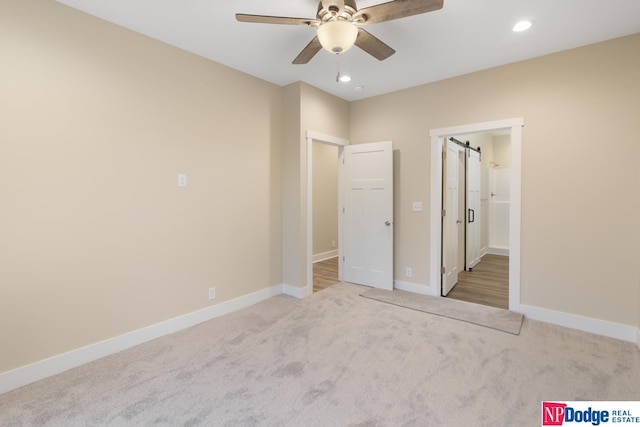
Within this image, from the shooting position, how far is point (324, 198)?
6.51 meters

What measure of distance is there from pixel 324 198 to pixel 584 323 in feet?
14.8

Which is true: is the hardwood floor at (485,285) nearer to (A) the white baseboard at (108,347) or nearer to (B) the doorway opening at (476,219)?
(B) the doorway opening at (476,219)

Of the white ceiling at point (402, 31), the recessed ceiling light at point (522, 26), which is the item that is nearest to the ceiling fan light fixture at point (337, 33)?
the white ceiling at point (402, 31)

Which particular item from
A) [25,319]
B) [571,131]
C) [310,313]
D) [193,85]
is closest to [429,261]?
[310,313]

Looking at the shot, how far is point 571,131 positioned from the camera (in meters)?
3.07

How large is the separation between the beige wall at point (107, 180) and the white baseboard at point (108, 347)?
2.4 inches

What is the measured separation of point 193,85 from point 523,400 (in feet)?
12.6

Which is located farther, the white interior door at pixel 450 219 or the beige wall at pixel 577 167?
the white interior door at pixel 450 219

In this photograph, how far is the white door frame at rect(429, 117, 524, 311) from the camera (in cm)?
336

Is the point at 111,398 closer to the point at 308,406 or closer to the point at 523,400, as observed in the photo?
the point at 308,406

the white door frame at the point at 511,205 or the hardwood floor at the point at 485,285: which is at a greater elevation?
the white door frame at the point at 511,205

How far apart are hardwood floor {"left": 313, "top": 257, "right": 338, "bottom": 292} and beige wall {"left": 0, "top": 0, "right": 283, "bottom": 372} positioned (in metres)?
1.33

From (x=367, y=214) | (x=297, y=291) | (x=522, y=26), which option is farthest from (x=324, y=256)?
(x=522, y=26)

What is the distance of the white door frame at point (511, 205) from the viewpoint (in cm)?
336
